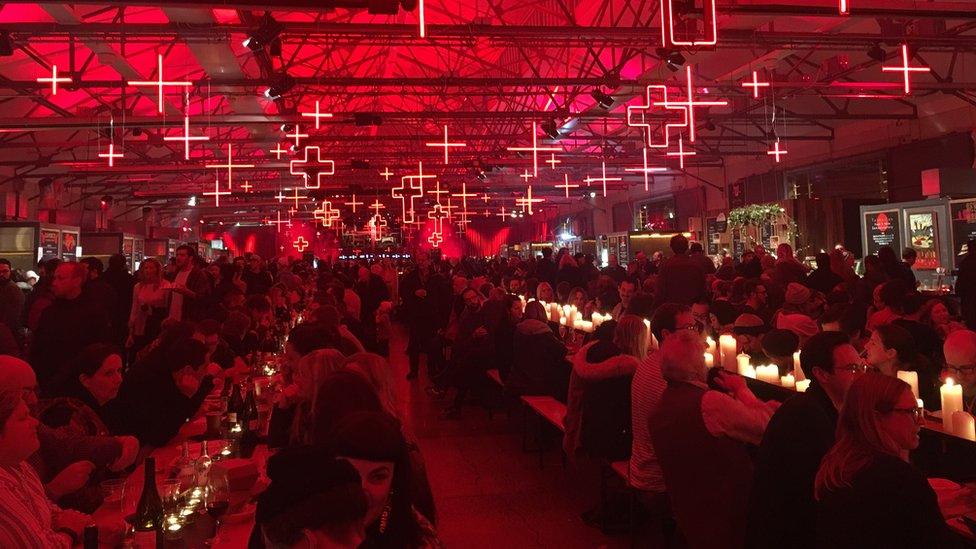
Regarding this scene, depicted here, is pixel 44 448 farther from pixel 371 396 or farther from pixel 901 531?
pixel 901 531

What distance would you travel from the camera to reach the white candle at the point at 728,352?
5.57 meters

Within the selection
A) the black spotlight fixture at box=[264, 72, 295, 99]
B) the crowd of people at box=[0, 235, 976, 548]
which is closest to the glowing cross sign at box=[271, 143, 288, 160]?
the black spotlight fixture at box=[264, 72, 295, 99]

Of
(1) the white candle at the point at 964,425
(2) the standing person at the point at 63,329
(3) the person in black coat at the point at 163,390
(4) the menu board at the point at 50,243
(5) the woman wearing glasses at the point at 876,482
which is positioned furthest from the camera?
(4) the menu board at the point at 50,243

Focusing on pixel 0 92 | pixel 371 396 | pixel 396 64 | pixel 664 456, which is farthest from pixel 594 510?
pixel 396 64

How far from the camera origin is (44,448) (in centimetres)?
296

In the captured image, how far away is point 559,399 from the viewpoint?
20.1 feet

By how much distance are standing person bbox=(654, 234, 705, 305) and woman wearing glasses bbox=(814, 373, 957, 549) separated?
461cm

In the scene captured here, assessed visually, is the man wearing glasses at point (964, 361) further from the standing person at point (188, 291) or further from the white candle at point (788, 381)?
the standing person at point (188, 291)

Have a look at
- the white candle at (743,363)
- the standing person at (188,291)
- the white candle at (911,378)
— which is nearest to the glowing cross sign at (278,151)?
the standing person at (188,291)

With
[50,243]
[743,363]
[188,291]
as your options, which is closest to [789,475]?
[743,363]

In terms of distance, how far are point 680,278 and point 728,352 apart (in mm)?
1302

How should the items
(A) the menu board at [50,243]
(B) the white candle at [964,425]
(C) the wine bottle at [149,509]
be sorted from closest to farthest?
1. (C) the wine bottle at [149,509]
2. (B) the white candle at [964,425]
3. (A) the menu board at [50,243]

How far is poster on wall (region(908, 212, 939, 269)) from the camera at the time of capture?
10500 mm

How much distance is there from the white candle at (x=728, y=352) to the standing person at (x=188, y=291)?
4.43 meters
